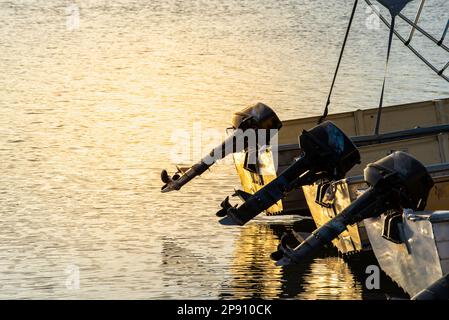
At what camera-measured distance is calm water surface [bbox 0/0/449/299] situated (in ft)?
69.9

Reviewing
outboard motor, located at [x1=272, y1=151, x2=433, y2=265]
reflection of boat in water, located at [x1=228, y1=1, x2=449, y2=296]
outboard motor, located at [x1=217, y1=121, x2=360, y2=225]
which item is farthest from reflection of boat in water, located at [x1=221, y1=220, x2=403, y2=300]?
outboard motor, located at [x1=272, y1=151, x2=433, y2=265]

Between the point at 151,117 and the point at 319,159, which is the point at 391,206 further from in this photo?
the point at 151,117

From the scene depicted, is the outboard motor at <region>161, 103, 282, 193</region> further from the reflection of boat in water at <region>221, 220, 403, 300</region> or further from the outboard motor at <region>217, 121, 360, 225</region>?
the outboard motor at <region>217, 121, 360, 225</region>

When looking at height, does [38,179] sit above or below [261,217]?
above

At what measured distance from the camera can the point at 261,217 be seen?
2627 centimetres

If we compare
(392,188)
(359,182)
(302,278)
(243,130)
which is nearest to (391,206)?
(392,188)

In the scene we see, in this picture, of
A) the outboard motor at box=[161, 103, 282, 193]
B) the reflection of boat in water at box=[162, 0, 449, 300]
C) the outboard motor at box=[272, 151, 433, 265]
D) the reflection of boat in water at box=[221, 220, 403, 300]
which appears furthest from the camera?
the outboard motor at box=[161, 103, 282, 193]

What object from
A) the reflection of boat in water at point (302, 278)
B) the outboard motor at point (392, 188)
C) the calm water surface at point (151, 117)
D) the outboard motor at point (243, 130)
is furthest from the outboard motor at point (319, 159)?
the outboard motor at point (243, 130)

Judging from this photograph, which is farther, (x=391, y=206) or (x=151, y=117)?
(x=151, y=117)

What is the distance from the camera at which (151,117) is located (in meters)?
39.6

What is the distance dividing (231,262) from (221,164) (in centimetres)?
948
